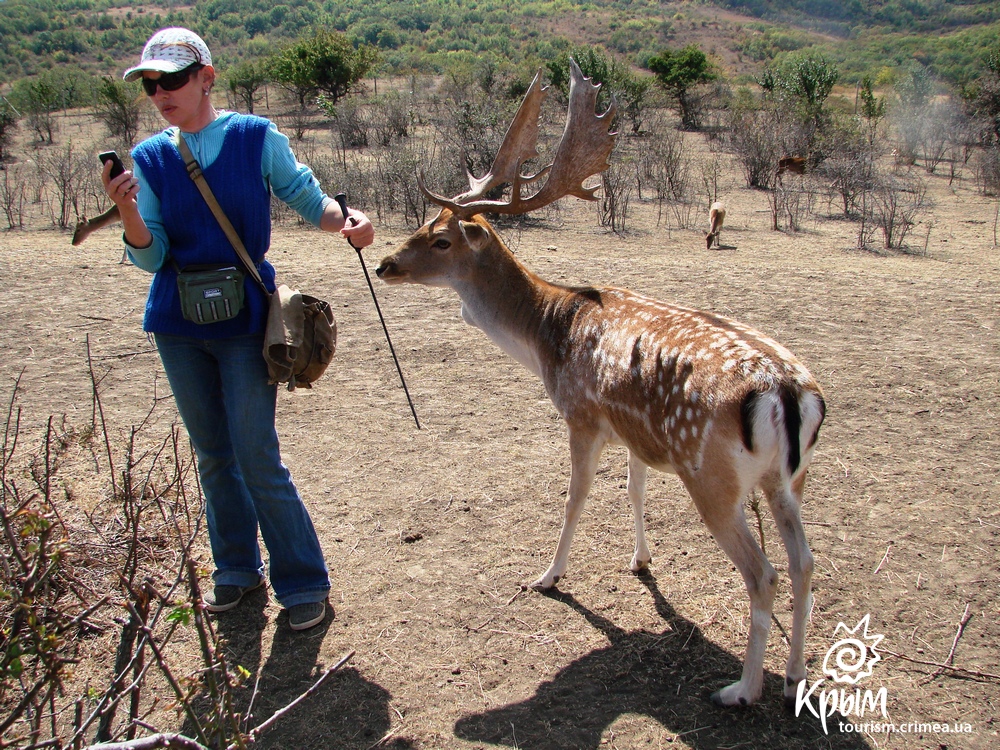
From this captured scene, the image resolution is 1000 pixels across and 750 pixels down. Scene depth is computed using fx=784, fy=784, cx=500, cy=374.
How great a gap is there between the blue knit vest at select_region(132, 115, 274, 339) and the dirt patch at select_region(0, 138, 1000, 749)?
58.0 inches

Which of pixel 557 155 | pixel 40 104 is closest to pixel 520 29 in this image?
pixel 40 104

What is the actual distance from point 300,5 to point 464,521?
88.1m

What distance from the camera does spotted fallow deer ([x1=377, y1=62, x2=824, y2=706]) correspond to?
9.95ft

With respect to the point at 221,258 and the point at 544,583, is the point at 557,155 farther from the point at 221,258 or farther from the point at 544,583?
the point at 544,583

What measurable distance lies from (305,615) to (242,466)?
791mm

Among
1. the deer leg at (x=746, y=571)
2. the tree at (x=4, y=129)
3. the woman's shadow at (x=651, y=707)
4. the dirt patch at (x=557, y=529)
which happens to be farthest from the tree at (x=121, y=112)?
the deer leg at (x=746, y=571)

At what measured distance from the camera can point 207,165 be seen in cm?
320

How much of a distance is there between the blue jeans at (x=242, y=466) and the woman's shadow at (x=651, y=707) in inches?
43.8

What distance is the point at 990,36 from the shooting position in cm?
5734

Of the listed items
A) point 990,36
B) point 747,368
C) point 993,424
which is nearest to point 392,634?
point 747,368

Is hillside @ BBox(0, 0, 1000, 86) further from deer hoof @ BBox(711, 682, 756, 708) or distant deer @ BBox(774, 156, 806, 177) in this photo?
deer hoof @ BBox(711, 682, 756, 708)

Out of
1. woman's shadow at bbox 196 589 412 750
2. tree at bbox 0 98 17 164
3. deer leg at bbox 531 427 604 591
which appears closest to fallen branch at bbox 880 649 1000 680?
deer leg at bbox 531 427 604 591

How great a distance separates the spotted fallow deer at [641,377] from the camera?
3031mm

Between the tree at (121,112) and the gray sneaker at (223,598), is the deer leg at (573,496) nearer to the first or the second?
the gray sneaker at (223,598)
